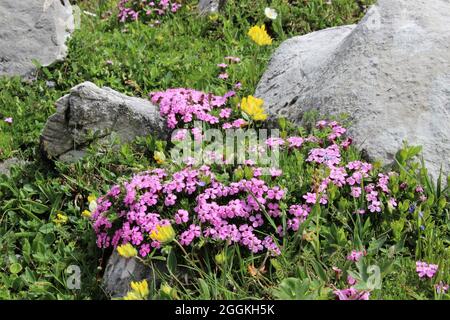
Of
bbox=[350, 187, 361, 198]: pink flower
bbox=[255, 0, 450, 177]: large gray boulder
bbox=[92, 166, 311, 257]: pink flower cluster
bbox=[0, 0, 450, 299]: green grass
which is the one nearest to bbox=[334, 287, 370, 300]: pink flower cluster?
bbox=[0, 0, 450, 299]: green grass

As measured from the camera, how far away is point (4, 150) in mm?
5406

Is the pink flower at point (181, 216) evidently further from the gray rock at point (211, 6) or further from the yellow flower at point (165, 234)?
the gray rock at point (211, 6)

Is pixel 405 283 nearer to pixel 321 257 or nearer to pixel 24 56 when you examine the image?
pixel 321 257

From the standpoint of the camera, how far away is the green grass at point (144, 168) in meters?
3.56

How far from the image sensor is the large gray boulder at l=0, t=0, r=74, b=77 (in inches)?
260

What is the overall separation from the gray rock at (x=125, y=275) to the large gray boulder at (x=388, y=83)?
1825 mm

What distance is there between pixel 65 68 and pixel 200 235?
11.8ft

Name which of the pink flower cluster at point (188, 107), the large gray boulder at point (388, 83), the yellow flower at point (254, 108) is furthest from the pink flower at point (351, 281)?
the pink flower cluster at point (188, 107)

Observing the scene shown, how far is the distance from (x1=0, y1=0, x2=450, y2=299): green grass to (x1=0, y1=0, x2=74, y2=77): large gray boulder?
18cm

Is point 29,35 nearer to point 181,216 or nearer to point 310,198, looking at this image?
point 181,216

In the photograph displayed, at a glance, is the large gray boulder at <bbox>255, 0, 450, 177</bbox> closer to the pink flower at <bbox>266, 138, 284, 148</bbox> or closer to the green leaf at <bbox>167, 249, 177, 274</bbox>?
the pink flower at <bbox>266, 138, 284, 148</bbox>

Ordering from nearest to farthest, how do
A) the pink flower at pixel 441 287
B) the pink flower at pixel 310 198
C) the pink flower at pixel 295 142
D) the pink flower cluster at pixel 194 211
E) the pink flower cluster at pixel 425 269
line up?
1. the pink flower at pixel 441 287
2. the pink flower cluster at pixel 425 269
3. the pink flower cluster at pixel 194 211
4. the pink flower at pixel 310 198
5. the pink flower at pixel 295 142

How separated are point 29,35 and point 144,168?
3.00 metres
